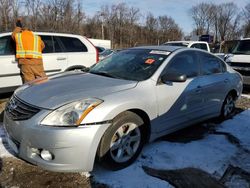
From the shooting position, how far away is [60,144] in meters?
2.83

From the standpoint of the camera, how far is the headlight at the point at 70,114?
9.47 feet

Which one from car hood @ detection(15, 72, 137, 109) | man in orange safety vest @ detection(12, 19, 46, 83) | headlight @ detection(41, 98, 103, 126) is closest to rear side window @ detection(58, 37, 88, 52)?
man in orange safety vest @ detection(12, 19, 46, 83)

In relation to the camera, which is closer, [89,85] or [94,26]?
[89,85]

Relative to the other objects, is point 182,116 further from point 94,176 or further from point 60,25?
point 60,25

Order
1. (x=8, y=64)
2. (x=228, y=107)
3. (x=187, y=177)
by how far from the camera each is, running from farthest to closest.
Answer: (x=8, y=64), (x=228, y=107), (x=187, y=177)

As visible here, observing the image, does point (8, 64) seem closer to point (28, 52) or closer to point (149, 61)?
point (28, 52)

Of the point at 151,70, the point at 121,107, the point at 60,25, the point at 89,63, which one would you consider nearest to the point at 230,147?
the point at 151,70

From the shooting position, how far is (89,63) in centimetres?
739

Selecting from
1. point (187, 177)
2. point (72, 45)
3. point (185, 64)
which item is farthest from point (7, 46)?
point (187, 177)

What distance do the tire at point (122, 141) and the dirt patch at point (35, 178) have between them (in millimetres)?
336

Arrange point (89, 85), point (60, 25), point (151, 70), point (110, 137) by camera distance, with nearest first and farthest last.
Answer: point (110, 137), point (89, 85), point (151, 70), point (60, 25)

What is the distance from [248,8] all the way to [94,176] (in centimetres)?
7136

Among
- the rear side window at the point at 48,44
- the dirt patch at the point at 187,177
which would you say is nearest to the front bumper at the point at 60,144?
the dirt patch at the point at 187,177

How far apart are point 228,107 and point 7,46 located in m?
4.99
